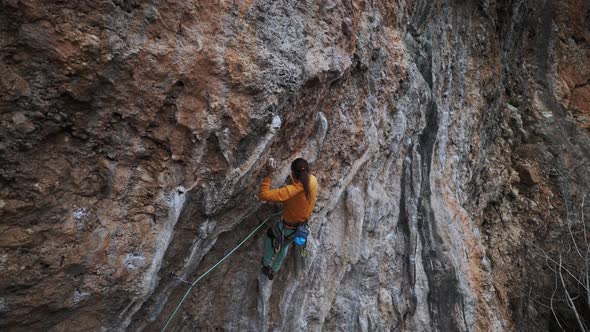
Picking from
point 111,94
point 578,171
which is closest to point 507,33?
point 578,171

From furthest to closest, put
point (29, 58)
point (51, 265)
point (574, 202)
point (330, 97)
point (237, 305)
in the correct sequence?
point (574, 202) < point (330, 97) < point (237, 305) < point (51, 265) < point (29, 58)

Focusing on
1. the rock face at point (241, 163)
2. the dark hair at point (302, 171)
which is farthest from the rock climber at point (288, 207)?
the rock face at point (241, 163)

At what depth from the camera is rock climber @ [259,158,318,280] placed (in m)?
3.41

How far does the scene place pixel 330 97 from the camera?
169 inches

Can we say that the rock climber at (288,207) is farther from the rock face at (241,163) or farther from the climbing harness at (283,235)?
the rock face at (241,163)

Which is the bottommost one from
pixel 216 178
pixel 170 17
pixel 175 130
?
pixel 216 178

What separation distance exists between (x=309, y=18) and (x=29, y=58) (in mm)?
2548

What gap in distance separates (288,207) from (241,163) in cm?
75

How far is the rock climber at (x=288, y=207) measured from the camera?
3.41m

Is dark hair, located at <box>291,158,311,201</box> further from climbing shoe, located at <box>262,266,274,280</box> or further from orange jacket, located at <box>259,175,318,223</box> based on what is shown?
climbing shoe, located at <box>262,266,274,280</box>

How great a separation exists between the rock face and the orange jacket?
0.19 meters

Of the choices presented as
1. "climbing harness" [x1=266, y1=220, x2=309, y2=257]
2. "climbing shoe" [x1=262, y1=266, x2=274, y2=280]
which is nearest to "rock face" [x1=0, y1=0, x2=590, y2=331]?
"climbing shoe" [x1=262, y1=266, x2=274, y2=280]

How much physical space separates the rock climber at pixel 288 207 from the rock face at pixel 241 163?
6.4 inches

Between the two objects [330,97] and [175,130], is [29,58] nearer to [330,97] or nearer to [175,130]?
[175,130]
